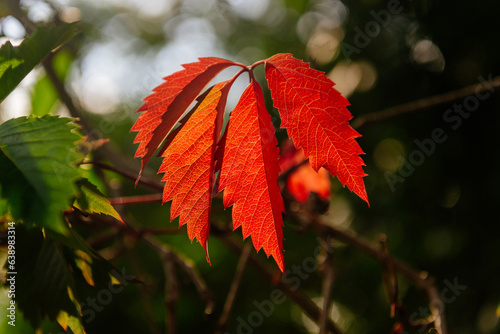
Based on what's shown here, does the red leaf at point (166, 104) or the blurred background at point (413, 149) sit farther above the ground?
the red leaf at point (166, 104)

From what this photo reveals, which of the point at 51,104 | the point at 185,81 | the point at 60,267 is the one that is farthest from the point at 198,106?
the point at 51,104

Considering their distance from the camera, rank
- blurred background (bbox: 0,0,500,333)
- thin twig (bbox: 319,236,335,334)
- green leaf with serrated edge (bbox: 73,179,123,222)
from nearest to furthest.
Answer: green leaf with serrated edge (bbox: 73,179,123,222) → thin twig (bbox: 319,236,335,334) → blurred background (bbox: 0,0,500,333)

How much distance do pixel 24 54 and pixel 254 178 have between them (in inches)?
13.0

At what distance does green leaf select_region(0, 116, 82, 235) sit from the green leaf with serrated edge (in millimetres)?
89

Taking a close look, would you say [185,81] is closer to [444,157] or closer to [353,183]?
[353,183]

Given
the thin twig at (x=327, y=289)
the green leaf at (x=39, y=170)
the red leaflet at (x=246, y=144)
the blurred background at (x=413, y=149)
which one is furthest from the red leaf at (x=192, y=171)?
the blurred background at (x=413, y=149)

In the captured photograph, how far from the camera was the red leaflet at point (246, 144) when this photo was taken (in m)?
0.51

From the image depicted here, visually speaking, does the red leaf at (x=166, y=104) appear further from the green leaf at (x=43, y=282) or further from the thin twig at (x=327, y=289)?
the thin twig at (x=327, y=289)

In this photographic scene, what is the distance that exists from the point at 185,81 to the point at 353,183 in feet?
0.79

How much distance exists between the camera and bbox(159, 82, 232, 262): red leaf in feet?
1.68

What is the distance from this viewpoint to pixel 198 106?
1.82 ft

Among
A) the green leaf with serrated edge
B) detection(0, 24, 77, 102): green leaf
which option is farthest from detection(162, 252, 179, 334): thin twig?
detection(0, 24, 77, 102): green leaf

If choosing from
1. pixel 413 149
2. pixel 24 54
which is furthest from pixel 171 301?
pixel 413 149

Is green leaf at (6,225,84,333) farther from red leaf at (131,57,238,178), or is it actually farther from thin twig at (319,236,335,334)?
thin twig at (319,236,335,334)
